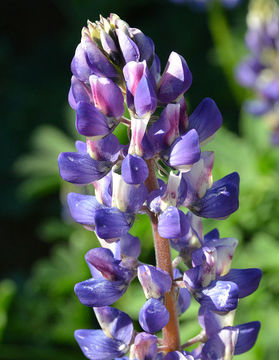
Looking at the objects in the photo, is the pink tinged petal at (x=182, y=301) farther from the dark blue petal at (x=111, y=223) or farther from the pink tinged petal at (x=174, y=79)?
the pink tinged petal at (x=174, y=79)

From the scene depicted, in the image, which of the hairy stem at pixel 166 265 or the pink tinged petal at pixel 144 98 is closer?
the pink tinged petal at pixel 144 98

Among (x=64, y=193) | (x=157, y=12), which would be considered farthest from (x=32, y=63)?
(x=64, y=193)

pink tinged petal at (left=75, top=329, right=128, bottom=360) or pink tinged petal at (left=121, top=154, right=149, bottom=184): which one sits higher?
pink tinged petal at (left=121, top=154, right=149, bottom=184)

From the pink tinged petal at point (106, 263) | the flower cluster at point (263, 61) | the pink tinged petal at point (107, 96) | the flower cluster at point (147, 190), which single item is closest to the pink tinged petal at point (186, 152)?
the flower cluster at point (147, 190)

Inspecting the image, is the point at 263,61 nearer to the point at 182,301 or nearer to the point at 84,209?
the point at 182,301

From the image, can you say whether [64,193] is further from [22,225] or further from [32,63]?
[32,63]

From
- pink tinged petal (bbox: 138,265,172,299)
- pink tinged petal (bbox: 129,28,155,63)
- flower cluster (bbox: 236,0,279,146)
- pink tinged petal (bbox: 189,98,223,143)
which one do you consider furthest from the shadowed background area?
pink tinged petal (bbox: 129,28,155,63)

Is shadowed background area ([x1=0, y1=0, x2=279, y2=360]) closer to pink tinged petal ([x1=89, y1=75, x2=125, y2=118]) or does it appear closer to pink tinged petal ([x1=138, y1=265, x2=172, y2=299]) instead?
pink tinged petal ([x1=138, y1=265, x2=172, y2=299])

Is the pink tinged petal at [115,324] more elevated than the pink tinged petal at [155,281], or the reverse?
the pink tinged petal at [155,281]
